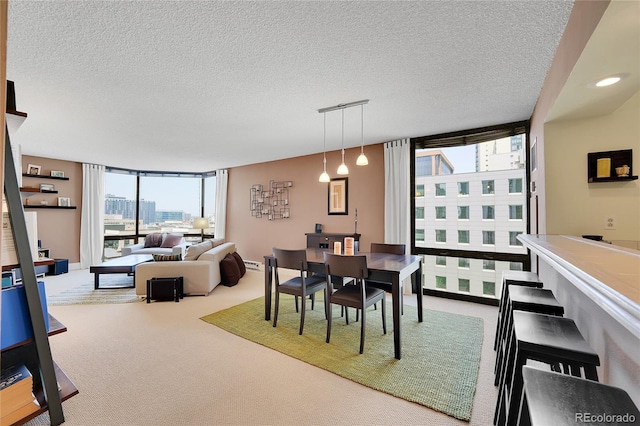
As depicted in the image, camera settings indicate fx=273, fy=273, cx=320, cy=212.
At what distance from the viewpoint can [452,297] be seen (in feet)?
13.3

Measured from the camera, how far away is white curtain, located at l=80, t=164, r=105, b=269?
6203 millimetres

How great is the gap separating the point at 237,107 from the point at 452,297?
3.90m

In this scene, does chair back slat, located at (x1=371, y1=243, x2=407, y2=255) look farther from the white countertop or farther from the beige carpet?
the white countertop

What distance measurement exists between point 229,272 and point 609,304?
183 inches

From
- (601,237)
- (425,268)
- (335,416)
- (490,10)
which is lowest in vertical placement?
(335,416)

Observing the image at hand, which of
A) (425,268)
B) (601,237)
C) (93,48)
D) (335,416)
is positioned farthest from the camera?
(425,268)

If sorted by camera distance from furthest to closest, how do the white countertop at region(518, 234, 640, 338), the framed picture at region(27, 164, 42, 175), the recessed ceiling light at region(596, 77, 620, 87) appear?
the framed picture at region(27, 164, 42, 175)
the recessed ceiling light at region(596, 77, 620, 87)
the white countertop at region(518, 234, 640, 338)

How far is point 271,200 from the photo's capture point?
619 centimetres

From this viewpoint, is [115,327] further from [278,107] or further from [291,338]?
[278,107]

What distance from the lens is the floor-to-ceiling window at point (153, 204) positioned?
6.93m

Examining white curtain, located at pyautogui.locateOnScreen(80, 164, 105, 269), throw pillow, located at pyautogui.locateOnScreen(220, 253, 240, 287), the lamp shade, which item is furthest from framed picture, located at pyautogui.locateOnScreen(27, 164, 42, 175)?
throw pillow, located at pyautogui.locateOnScreen(220, 253, 240, 287)

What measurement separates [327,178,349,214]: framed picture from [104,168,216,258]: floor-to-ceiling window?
3.90 m

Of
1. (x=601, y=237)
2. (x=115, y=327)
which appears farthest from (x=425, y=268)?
(x=115, y=327)

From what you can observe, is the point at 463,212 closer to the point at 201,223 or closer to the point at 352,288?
the point at 352,288
